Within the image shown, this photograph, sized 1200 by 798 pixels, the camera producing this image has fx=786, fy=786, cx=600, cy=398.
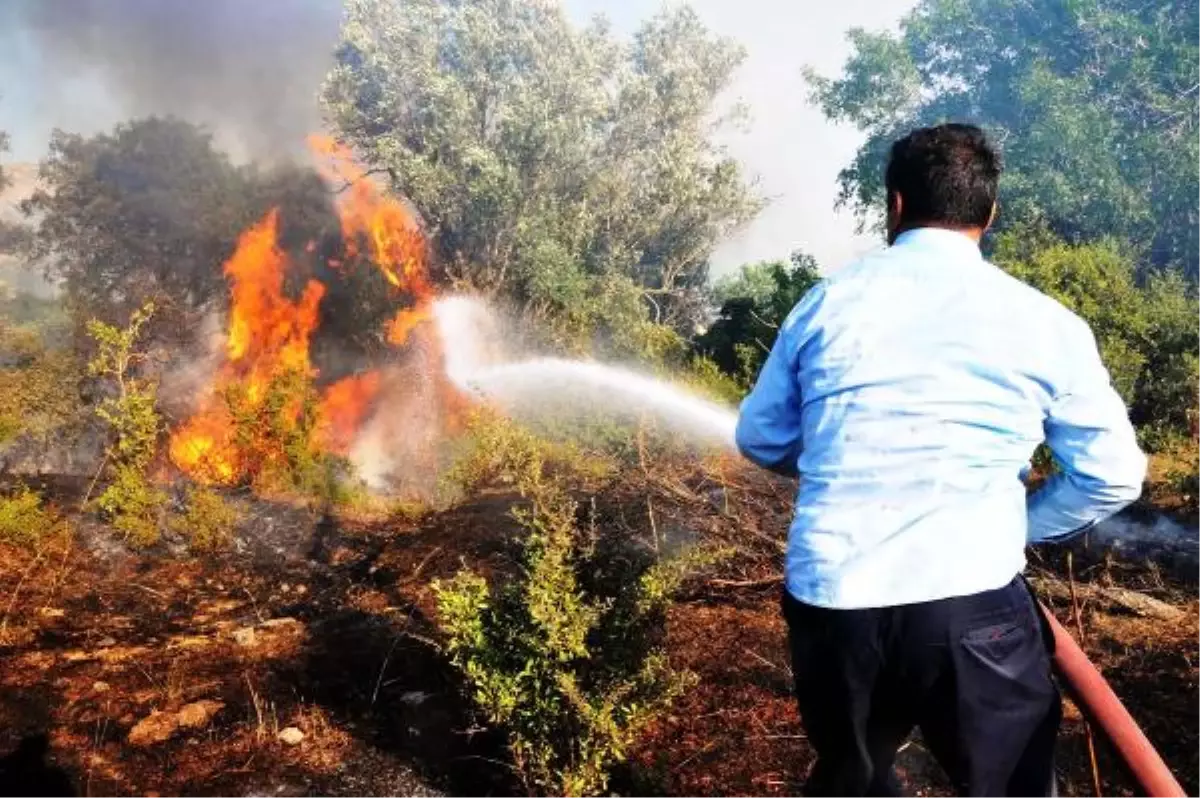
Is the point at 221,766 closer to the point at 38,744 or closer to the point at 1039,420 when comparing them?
the point at 38,744

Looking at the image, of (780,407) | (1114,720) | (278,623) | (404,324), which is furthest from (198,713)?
(404,324)

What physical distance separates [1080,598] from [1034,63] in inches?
881

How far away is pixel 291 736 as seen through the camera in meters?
4.36

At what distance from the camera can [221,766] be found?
4109 mm

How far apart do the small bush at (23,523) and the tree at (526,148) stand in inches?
353

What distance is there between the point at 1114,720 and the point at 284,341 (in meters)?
14.0

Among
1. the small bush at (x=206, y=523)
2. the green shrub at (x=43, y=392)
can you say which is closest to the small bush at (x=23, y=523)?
the small bush at (x=206, y=523)

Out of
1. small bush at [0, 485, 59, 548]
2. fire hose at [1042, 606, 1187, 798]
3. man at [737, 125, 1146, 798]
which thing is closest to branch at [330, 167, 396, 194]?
small bush at [0, 485, 59, 548]

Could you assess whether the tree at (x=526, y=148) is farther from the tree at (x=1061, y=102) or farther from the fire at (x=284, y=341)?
the tree at (x=1061, y=102)

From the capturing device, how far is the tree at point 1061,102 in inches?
800

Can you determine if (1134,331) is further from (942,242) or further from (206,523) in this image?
(206,523)

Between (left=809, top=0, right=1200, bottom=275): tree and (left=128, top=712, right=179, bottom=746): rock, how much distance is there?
18.4 m

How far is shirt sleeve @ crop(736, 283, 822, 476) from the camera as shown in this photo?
6.00 feet

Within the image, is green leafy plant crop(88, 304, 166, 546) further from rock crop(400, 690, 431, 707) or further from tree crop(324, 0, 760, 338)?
tree crop(324, 0, 760, 338)
